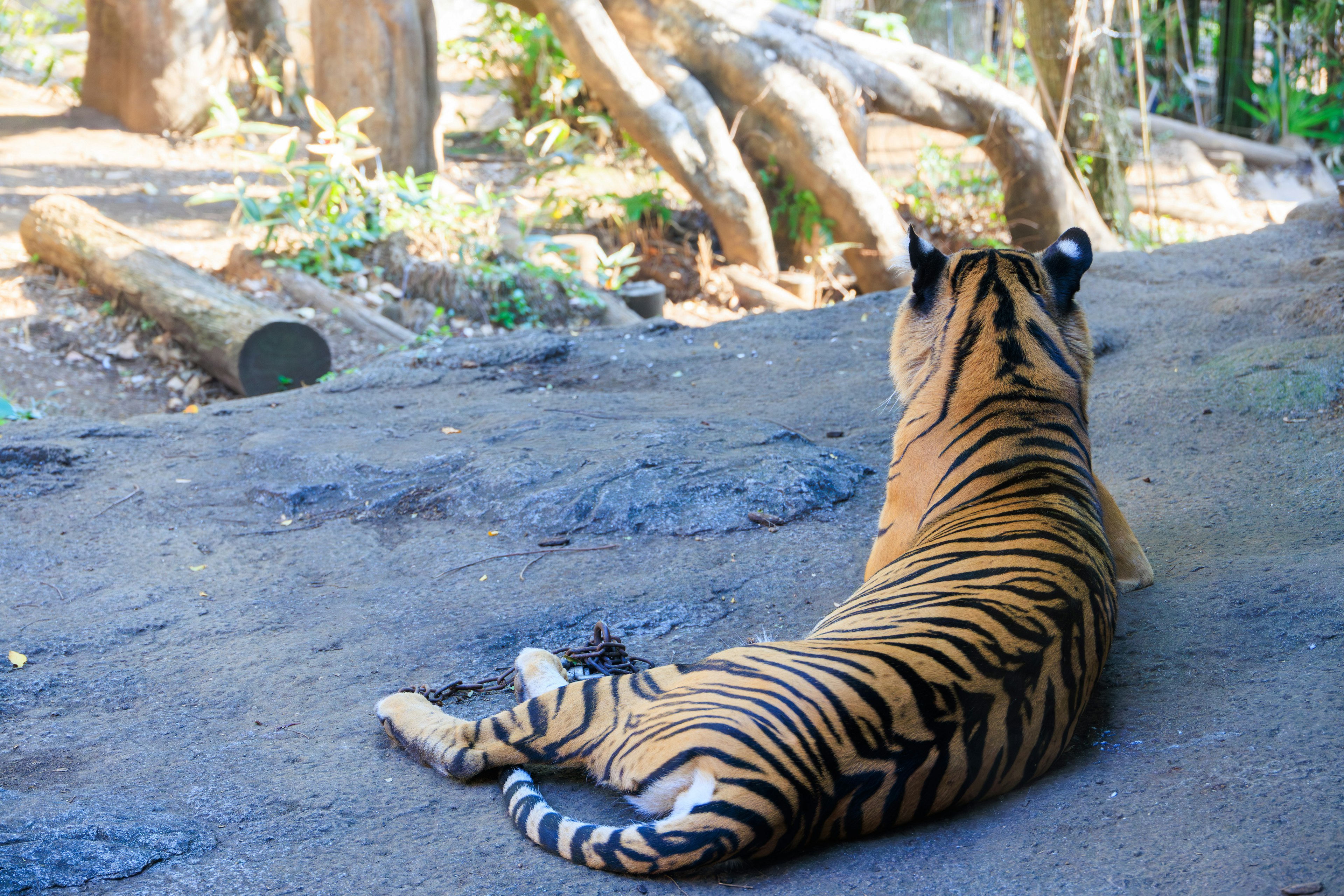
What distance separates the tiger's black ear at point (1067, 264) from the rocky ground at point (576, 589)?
36.2 inches

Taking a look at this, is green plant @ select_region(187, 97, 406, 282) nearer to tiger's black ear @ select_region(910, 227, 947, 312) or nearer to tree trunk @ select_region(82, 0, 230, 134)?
tree trunk @ select_region(82, 0, 230, 134)

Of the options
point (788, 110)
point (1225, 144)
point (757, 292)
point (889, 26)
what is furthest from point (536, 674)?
point (1225, 144)

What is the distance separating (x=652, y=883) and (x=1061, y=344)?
1910 mm

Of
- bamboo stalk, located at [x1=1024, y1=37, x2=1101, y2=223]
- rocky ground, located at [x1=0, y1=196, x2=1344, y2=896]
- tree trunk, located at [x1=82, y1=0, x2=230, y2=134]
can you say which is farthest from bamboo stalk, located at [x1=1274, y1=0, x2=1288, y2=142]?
tree trunk, located at [x1=82, y1=0, x2=230, y2=134]

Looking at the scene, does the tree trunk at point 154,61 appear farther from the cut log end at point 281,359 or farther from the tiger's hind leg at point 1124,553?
the tiger's hind leg at point 1124,553

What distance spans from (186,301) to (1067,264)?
21.2 ft

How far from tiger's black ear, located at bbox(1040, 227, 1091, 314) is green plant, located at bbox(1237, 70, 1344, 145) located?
1327 centimetres

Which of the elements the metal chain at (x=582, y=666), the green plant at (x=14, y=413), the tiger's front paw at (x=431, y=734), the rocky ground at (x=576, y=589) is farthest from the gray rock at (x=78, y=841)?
the green plant at (x=14, y=413)

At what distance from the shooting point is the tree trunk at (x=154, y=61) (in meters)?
12.3

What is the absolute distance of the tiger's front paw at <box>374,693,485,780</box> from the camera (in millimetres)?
Result: 2463

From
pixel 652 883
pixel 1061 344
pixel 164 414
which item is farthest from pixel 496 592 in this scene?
pixel 164 414

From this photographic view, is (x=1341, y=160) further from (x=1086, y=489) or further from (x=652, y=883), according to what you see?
(x=652, y=883)

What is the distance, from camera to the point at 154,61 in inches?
487

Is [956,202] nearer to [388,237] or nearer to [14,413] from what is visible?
[388,237]
